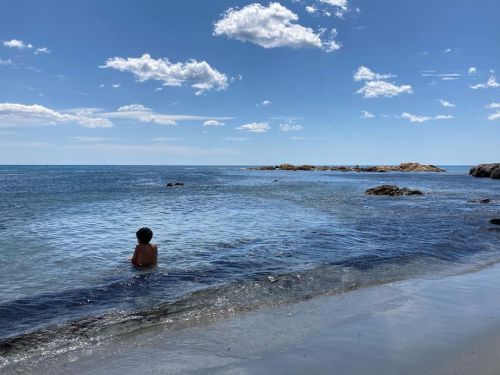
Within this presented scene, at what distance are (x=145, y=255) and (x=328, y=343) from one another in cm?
736

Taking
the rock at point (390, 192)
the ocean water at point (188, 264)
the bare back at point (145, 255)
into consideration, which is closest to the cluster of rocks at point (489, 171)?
the rock at point (390, 192)

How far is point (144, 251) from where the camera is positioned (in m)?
12.5

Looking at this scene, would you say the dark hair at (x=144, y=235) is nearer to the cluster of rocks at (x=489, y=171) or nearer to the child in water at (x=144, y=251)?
the child in water at (x=144, y=251)

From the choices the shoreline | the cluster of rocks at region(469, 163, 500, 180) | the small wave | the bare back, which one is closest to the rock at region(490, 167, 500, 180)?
the cluster of rocks at region(469, 163, 500, 180)

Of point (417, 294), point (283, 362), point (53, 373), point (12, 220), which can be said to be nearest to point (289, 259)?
point (417, 294)

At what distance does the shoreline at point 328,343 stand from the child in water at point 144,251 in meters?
5.10

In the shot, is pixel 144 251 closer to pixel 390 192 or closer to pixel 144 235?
pixel 144 235

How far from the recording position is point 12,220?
24.1m

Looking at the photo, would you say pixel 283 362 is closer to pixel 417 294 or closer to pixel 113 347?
pixel 113 347

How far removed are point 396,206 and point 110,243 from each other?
23867 mm

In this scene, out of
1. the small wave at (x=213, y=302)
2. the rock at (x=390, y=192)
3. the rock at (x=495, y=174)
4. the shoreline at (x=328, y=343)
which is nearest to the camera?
the shoreline at (x=328, y=343)

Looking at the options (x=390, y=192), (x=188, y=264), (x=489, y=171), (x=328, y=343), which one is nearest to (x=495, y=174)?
(x=489, y=171)

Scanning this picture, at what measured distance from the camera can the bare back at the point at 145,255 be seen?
12.5 meters

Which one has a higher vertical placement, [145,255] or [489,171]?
[489,171]
